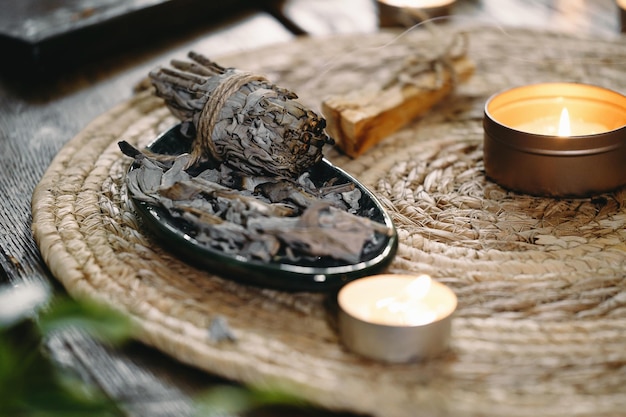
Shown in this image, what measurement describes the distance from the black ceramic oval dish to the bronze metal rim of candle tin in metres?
0.18

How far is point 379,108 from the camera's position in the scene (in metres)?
0.97

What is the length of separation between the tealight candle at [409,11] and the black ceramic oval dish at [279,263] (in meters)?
0.59

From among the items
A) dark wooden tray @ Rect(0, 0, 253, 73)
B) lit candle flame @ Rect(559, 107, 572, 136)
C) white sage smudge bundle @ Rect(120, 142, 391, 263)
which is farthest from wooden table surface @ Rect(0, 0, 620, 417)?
lit candle flame @ Rect(559, 107, 572, 136)

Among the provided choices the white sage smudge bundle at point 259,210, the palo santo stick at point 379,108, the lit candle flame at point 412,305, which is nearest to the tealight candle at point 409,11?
the palo santo stick at point 379,108

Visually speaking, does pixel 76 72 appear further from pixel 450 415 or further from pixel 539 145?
pixel 450 415

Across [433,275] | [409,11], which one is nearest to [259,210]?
[433,275]

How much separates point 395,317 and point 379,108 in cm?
41

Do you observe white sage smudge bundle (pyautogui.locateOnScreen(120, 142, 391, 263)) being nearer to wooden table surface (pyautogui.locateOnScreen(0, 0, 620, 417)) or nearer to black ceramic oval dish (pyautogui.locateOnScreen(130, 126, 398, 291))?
black ceramic oval dish (pyautogui.locateOnScreen(130, 126, 398, 291))

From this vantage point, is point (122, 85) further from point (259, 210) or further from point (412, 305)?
point (412, 305)

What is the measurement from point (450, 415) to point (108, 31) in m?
0.88

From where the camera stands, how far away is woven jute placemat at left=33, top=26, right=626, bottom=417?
579mm

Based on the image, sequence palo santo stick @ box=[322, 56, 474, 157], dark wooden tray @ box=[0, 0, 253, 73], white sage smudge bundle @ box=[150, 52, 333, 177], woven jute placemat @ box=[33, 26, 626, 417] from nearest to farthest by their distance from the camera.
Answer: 1. woven jute placemat @ box=[33, 26, 626, 417]
2. white sage smudge bundle @ box=[150, 52, 333, 177]
3. palo santo stick @ box=[322, 56, 474, 157]
4. dark wooden tray @ box=[0, 0, 253, 73]

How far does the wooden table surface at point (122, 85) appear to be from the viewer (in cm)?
61

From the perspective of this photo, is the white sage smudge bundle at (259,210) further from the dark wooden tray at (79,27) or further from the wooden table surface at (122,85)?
the dark wooden tray at (79,27)
